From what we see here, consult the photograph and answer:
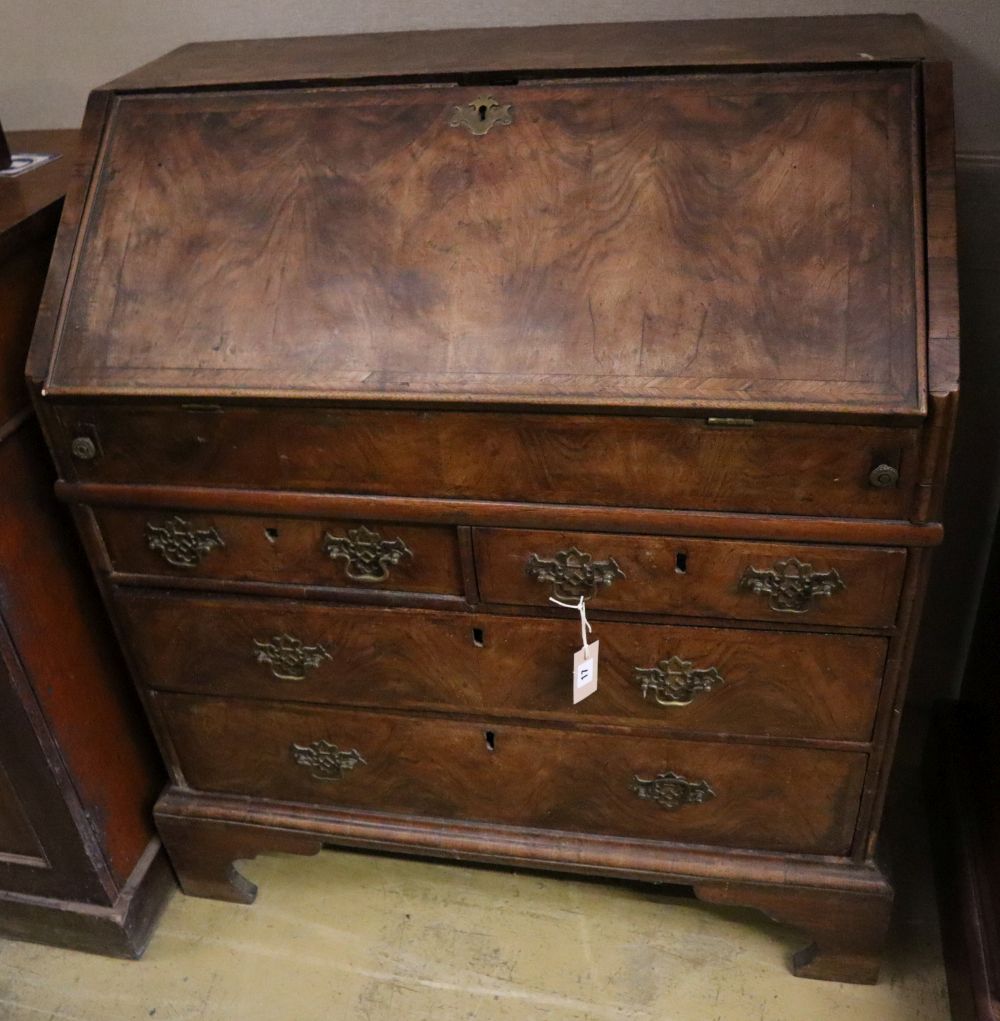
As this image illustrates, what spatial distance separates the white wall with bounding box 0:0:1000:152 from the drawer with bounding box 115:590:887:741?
791 mm

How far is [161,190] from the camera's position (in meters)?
1.28

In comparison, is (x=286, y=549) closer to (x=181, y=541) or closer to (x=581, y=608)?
(x=181, y=541)

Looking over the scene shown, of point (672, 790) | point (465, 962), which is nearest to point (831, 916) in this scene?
point (672, 790)

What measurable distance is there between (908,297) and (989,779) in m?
0.82

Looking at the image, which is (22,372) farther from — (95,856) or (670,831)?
(670,831)

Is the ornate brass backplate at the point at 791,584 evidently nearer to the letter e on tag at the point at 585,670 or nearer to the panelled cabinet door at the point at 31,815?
the letter e on tag at the point at 585,670

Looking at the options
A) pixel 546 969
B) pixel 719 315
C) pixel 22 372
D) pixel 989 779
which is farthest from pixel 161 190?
pixel 989 779

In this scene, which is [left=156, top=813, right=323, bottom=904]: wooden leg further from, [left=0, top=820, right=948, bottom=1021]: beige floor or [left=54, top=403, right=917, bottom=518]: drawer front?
[left=54, top=403, right=917, bottom=518]: drawer front

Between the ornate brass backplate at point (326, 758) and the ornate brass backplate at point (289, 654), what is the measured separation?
0.48 feet

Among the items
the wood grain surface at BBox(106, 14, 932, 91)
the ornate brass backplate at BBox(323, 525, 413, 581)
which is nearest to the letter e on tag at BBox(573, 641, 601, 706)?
the ornate brass backplate at BBox(323, 525, 413, 581)

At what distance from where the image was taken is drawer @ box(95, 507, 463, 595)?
1.28 metres

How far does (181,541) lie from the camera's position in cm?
134

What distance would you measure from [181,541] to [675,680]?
2.14 ft

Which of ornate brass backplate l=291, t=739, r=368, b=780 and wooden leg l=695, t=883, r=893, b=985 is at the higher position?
ornate brass backplate l=291, t=739, r=368, b=780
